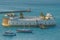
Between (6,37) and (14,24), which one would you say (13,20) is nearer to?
(14,24)

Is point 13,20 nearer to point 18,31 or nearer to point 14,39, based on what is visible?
point 18,31

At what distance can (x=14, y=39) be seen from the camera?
94.3 feet

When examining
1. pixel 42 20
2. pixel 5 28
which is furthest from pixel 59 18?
pixel 5 28

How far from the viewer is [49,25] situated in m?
34.7

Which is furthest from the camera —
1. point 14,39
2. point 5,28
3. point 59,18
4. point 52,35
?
point 59,18

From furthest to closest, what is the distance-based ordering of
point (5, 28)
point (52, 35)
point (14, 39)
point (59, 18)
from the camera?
1. point (59, 18)
2. point (5, 28)
3. point (52, 35)
4. point (14, 39)

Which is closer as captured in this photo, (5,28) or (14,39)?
(14,39)

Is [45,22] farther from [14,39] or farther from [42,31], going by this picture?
[14,39]

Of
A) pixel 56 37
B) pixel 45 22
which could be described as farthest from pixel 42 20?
pixel 56 37

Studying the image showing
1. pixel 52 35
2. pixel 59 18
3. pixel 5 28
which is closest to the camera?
pixel 52 35

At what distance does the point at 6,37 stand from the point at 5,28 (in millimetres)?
4226

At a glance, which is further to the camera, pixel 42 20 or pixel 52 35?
pixel 42 20

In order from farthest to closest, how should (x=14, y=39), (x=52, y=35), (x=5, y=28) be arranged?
(x=5, y=28), (x=52, y=35), (x=14, y=39)

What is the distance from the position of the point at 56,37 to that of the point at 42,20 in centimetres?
612
